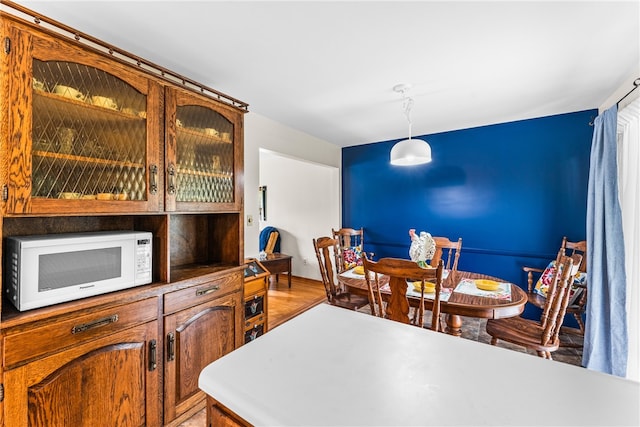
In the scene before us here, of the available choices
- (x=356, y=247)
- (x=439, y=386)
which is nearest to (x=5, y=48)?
(x=439, y=386)

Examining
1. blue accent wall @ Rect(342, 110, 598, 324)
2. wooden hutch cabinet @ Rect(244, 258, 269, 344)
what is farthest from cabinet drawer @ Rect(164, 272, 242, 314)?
blue accent wall @ Rect(342, 110, 598, 324)

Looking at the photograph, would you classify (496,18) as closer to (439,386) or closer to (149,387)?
(439,386)

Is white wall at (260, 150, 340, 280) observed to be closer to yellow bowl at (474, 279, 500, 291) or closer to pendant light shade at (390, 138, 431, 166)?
pendant light shade at (390, 138, 431, 166)

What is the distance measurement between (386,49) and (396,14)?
1.00ft

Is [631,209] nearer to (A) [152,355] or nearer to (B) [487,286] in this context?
(B) [487,286]

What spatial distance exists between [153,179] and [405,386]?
1.53m

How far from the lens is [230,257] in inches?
83.4

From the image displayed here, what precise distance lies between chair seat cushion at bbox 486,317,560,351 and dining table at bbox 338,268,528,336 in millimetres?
235

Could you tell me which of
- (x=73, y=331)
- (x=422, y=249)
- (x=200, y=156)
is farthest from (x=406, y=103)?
(x=73, y=331)

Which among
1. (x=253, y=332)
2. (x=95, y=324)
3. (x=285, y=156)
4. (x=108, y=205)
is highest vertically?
(x=285, y=156)

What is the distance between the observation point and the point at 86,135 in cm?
135

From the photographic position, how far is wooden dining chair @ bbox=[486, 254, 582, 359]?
5.70 ft

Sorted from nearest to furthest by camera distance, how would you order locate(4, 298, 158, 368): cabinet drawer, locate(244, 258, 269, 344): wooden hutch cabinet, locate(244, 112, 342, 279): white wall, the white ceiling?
locate(4, 298, 158, 368): cabinet drawer, the white ceiling, locate(244, 258, 269, 344): wooden hutch cabinet, locate(244, 112, 342, 279): white wall

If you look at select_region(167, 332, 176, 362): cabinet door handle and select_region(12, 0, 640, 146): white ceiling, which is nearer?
select_region(12, 0, 640, 146): white ceiling
